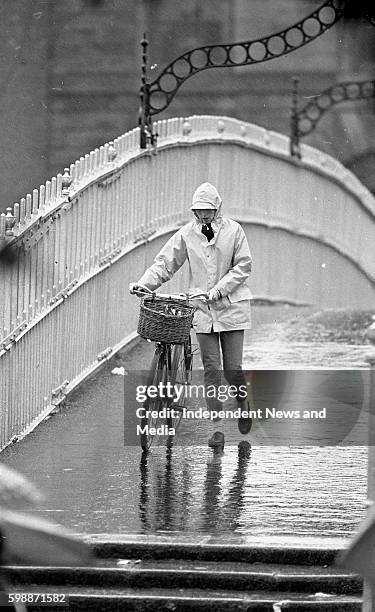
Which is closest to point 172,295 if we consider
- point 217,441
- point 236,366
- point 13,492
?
point 236,366

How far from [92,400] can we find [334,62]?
1026 inches

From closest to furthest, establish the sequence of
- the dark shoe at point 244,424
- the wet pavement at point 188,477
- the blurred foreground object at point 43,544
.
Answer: the blurred foreground object at point 43,544 < the wet pavement at point 188,477 < the dark shoe at point 244,424

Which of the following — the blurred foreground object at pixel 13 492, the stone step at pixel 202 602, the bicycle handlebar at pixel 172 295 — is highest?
the bicycle handlebar at pixel 172 295

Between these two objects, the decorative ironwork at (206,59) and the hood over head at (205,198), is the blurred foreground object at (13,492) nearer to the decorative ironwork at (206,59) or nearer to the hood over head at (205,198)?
the hood over head at (205,198)

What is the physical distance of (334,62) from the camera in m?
36.1

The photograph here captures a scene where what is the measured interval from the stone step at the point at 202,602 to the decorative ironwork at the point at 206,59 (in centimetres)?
710

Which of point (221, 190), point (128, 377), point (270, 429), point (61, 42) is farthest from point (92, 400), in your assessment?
point (61, 42)

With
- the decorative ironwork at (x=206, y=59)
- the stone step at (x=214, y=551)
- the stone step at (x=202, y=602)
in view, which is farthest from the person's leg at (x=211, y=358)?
the decorative ironwork at (x=206, y=59)

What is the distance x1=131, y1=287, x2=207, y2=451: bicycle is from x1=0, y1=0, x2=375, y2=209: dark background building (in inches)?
910

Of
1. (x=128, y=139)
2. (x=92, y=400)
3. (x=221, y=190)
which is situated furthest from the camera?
(x=221, y=190)

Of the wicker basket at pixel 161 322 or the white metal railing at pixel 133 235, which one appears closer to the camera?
the wicker basket at pixel 161 322

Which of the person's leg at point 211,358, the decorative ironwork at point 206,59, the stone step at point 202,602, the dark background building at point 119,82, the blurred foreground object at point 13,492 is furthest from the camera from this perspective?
the dark background building at point 119,82

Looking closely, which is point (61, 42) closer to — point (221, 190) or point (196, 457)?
point (221, 190)

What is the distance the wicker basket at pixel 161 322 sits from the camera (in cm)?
902
